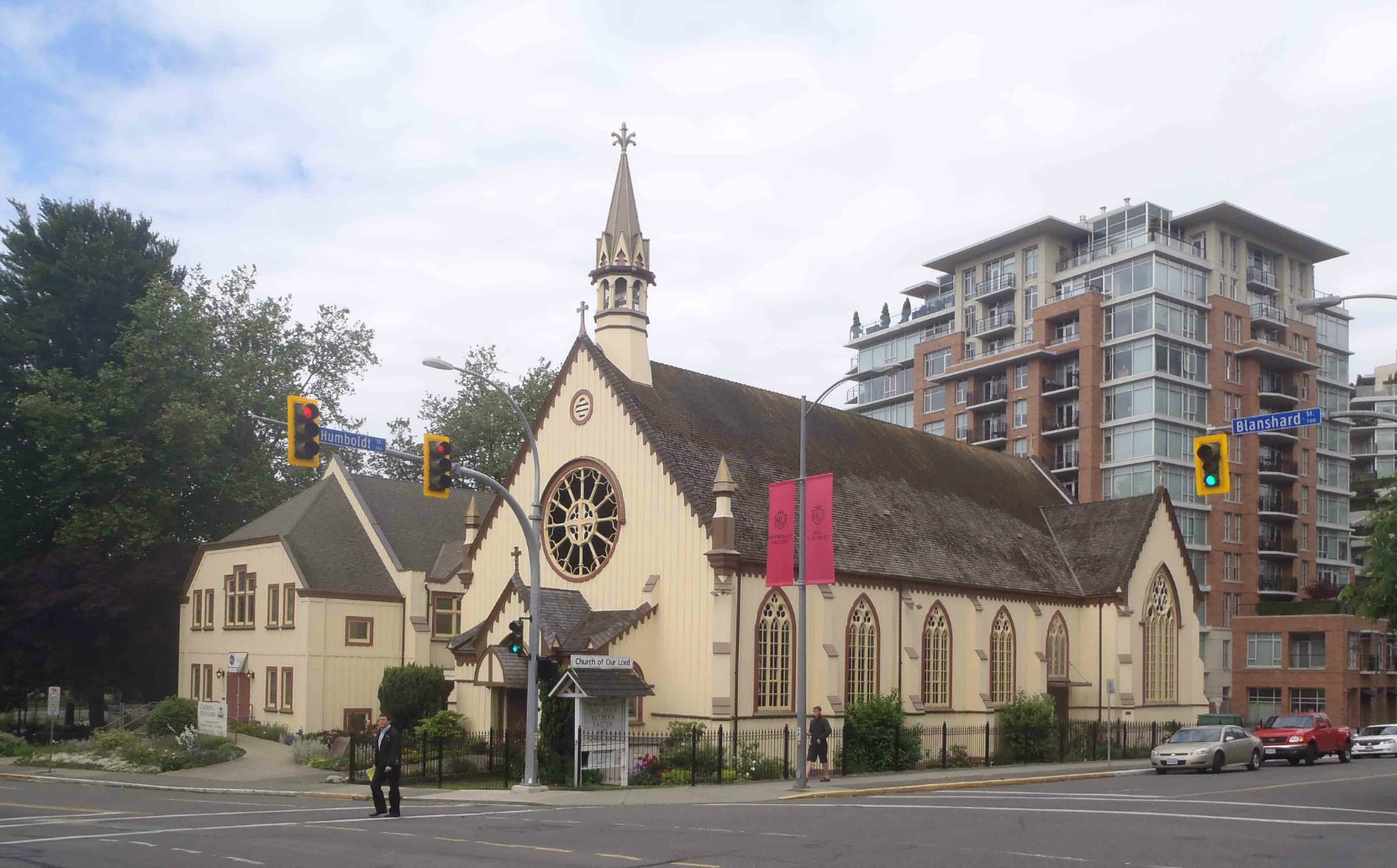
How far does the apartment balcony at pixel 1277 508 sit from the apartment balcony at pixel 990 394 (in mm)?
17440

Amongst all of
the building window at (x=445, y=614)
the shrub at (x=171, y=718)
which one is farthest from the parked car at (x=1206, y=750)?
the shrub at (x=171, y=718)

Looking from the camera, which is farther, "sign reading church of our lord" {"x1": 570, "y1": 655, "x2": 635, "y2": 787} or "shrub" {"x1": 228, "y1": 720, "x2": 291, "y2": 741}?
"shrub" {"x1": 228, "y1": 720, "x2": 291, "y2": 741}

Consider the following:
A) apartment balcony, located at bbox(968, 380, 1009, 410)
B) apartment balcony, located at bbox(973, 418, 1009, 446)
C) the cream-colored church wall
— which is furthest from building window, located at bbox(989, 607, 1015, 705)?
apartment balcony, located at bbox(968, 380, 1009, 410)

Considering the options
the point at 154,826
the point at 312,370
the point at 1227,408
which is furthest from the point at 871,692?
the point at 1227,408

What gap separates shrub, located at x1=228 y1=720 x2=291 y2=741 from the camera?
4362 cm

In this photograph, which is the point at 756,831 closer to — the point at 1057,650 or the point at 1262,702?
the point at 1057,650

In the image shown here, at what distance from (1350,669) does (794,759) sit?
166 feet

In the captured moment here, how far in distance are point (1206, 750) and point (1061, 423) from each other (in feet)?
180

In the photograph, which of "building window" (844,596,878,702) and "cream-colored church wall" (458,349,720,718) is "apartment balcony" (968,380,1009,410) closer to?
"building window" (844,596,878,702)

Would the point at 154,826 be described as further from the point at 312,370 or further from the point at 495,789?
the point at 312,370

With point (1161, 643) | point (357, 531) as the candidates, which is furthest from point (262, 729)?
point (1161, 643)

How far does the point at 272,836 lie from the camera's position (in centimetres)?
1931

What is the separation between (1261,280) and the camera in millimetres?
89188

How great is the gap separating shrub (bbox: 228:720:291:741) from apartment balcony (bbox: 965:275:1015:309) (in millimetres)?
63938
